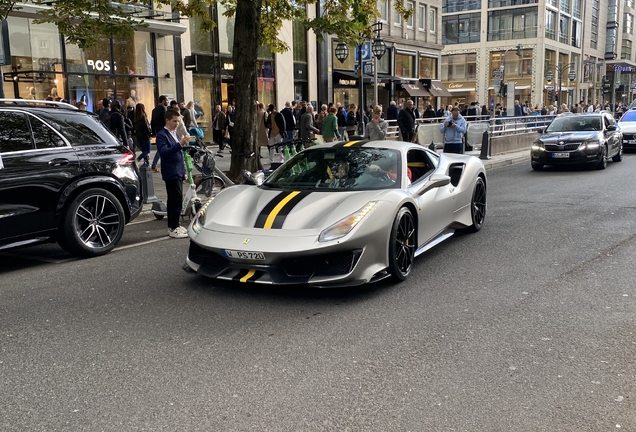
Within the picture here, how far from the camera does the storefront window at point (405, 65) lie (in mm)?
39116

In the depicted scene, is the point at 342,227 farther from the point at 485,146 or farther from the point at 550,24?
the point at 550,24

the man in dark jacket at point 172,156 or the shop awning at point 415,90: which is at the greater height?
the shop awning at point 415,90

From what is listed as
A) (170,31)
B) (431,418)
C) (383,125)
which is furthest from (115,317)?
(170,31)

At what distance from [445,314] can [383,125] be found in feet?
33.6

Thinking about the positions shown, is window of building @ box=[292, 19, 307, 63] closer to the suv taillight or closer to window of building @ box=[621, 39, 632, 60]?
the suv taillight

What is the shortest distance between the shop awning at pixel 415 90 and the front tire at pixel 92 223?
33512 millimetres

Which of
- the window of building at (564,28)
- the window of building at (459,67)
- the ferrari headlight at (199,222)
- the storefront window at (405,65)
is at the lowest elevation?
the ferrari headlight at (199,222)

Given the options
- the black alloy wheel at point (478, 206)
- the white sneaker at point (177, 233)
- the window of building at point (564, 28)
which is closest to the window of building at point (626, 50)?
the window of building at point (564, 28)

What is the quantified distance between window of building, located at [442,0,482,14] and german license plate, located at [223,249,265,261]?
68.8 metres

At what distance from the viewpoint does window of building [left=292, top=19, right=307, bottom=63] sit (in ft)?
97.6

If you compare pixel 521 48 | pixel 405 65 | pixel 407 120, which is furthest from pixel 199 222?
pixel 521 48

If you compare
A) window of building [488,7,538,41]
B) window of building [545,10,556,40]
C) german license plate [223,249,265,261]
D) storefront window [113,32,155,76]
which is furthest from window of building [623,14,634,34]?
german license plate [223,249,265,261]

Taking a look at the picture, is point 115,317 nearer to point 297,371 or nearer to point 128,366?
point 128,366

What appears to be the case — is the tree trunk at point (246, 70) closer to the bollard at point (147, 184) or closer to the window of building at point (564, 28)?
the bollard at point (147, 184)
